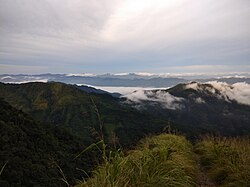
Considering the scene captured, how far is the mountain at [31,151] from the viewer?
38.4 metres

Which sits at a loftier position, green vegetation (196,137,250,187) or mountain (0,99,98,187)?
green vegetation (196,137,250,187)

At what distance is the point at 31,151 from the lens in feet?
191

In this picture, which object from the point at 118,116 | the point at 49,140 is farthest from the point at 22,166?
the point at 118,116

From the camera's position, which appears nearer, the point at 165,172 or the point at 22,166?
the point at 165,172

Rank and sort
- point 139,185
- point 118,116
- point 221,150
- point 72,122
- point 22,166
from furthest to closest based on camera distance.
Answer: point 118,116, point 72,122, point 22,166, point 221,150, point 139,185

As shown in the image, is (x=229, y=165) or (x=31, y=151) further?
(x=31, y=151)

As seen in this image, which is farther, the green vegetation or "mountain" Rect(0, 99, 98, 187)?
"mountain" Rect(0, 99, 98, 187)

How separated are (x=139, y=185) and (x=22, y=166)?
46.3m

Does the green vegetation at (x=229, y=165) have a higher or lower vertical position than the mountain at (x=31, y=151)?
higher

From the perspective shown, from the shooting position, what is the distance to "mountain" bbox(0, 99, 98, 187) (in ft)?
126

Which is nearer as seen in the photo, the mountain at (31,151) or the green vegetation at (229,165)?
the green vegetation at (229,165)

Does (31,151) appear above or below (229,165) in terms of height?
below

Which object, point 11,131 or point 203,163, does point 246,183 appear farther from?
point 11,131

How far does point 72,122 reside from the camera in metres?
183
